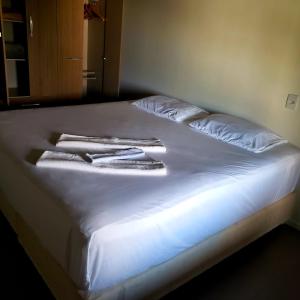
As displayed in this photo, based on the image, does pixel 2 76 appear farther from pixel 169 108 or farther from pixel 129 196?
pixel 129 196

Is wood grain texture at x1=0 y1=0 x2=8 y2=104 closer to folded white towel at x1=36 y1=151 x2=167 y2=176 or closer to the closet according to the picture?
the closet

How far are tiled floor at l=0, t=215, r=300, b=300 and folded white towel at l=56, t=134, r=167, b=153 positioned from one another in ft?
2.38

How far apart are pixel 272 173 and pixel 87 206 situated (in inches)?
50.6

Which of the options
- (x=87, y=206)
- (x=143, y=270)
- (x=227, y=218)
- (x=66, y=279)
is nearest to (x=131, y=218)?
(x=87, y=206)

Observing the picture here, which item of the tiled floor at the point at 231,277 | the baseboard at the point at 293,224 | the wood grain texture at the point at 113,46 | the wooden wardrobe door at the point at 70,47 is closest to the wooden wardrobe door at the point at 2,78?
the wooden wardrobe door at the point at 70,47

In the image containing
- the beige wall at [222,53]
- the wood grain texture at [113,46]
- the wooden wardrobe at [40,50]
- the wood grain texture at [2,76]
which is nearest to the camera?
the beige wall at [222,53]

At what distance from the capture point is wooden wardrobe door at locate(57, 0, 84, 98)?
394cm

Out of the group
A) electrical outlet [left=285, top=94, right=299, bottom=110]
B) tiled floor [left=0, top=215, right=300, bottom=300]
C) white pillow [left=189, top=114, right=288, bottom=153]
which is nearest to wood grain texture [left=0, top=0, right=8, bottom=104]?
tiled floor [left=0, top=215, right=300, bottom=300]

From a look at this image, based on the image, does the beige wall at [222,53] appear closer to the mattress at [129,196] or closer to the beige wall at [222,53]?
the beige wall at [222,53]

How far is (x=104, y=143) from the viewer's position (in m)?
2.04

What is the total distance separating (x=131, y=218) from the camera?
4.52 ft

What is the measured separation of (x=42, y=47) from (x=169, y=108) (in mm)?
1969

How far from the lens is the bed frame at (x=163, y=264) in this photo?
1.48m

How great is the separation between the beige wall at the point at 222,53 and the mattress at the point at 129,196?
49cm
